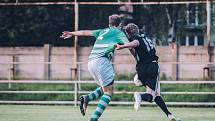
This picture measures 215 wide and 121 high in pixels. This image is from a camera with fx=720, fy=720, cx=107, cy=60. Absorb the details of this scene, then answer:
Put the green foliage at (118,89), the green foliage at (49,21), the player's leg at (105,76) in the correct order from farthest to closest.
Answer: the green foliage at (49,21) → the green foliage at (118,89) → the player's leg at (105,76)

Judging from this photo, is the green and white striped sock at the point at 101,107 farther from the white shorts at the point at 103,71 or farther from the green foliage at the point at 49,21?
the green foliage at the point at 49,21

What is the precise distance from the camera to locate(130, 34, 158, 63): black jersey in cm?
1470

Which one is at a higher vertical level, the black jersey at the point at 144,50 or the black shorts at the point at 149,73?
the black jersey at the point at 144,50

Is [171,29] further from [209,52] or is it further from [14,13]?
[209,52]

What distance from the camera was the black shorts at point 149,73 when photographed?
14.8m

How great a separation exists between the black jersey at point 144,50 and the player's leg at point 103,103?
5.46 ft

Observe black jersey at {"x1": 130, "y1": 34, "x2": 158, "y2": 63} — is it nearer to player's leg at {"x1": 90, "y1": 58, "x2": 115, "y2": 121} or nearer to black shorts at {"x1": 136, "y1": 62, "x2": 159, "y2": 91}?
black shorts at {"x1": 136, "y1": 62, "x2": 159, "y2": 91}

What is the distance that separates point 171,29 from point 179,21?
3.52 feet

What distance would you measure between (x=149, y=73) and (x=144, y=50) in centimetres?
49

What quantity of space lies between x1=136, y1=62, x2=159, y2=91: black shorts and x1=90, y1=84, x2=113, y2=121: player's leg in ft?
5.46

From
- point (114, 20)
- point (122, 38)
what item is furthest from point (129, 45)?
point (114, 20)

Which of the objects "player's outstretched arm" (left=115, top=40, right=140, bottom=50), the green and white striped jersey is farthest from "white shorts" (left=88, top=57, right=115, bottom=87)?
"player's outstretched arm" (left=115, top=40, right=140, bottom=50)

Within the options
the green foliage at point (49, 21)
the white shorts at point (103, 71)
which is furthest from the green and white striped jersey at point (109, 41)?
the green foliage at point (49, 21)

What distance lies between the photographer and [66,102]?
76.4 feet
